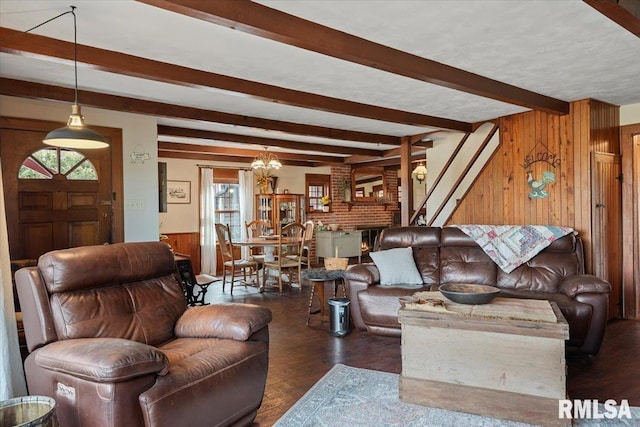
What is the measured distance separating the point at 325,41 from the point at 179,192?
6.08m

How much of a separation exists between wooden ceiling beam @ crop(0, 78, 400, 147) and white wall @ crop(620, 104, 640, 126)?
324 centimetres

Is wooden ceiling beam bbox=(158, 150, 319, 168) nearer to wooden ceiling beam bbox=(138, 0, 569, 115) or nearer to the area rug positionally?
wooden ceiling beam bbox=(138, 0, 569, 115)

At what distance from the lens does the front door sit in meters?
3.88

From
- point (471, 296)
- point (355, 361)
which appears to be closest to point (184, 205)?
point (355, 361)

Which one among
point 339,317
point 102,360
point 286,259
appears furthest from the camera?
→ point 286,259

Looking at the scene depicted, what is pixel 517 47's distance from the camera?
2949mm

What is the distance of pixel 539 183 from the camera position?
482 centimetres

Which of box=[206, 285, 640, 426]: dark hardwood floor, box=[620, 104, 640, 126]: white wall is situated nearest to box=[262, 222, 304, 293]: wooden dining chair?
box=[206, 285, 640, 426]: dark hardwood floor

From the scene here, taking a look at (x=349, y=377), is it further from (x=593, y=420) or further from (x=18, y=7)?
(x=18, y=7)

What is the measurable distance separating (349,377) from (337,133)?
3854mm

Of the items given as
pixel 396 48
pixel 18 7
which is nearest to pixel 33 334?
pixel 18 7

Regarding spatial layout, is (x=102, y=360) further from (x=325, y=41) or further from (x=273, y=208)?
(x=273, y=208)

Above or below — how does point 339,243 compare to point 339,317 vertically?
above

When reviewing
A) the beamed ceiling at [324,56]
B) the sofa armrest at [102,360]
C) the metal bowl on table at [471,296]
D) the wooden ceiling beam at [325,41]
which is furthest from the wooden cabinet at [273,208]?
the sofa armrest at [102,360]
